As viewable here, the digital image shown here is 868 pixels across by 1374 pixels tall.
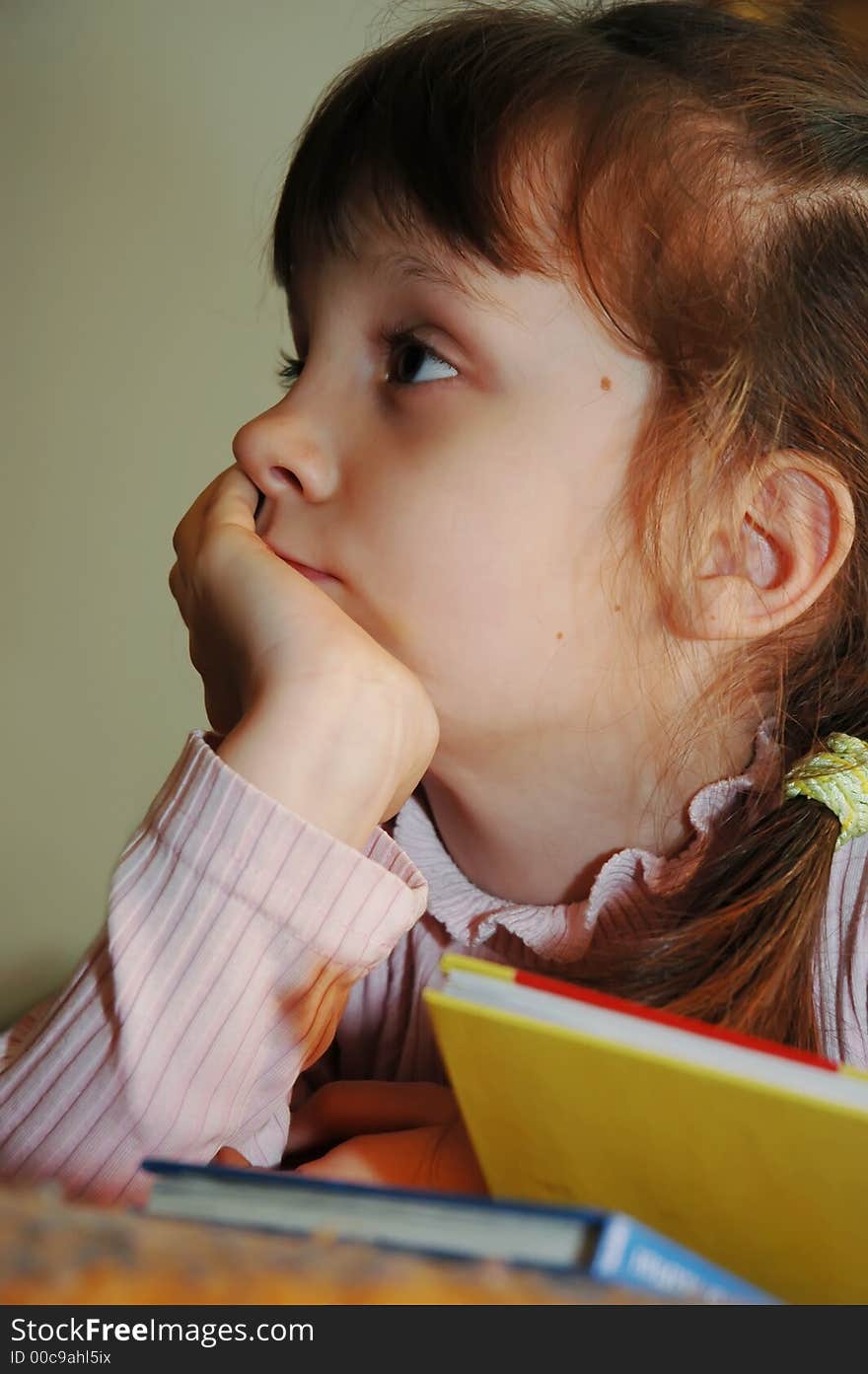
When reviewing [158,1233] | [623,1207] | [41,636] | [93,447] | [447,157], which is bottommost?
[41,636]

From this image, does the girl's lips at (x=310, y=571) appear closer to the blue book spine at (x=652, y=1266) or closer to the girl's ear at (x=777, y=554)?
the girl's ear at (x=777, y=554)

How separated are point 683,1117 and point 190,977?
1.06ft

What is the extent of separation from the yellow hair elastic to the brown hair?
0.04 ft

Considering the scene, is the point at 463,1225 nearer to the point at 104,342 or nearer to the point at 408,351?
the point at 408,351

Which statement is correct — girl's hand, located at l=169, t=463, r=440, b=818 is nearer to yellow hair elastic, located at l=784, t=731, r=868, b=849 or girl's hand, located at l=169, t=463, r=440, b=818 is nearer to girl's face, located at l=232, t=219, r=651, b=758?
girl's face, located at l=232, t=219, r=651, b=758

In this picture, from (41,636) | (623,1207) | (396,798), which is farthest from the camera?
(41,636)

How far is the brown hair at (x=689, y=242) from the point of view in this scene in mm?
757

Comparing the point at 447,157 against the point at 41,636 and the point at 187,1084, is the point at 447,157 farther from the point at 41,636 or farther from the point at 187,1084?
the point at 41,636

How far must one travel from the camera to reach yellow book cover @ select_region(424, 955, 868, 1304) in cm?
33

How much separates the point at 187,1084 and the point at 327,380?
0.46 m

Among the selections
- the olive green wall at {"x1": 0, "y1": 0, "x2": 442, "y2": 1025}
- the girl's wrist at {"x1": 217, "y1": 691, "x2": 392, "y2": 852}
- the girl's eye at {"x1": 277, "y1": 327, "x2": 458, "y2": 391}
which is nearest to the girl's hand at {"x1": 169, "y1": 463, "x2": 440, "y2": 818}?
the girl's wrist at {"x1": 217, "y1": 691, "x2": 392, "y2": 852}

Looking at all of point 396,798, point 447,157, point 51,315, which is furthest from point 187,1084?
point 51,315

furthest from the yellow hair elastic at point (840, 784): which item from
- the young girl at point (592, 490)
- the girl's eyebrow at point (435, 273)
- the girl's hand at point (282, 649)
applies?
the girl's eyebrow at point (435, 273)

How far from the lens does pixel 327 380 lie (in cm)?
82
